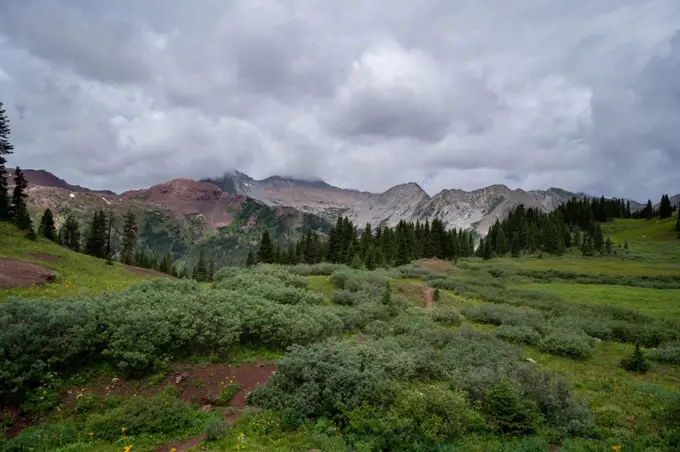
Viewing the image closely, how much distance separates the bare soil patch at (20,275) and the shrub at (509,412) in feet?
95.3

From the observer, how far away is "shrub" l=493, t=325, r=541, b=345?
2403cm

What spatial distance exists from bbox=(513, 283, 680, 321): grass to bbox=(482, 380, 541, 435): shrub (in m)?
28.3

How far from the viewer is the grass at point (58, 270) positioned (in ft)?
83.6

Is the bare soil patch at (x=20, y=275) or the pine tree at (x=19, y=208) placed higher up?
the pine tree at (x=19, y=208)

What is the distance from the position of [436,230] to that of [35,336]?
82.2 m

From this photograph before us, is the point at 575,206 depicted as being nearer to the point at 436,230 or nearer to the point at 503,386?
the point at 436,230

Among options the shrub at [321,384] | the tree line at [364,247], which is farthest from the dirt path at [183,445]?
the tree line at [364,247]

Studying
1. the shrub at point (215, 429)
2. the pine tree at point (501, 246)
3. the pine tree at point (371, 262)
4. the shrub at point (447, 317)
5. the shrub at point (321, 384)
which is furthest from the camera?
the pine tree at point (501, 246)

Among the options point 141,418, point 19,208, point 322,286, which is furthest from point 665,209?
point 19,208

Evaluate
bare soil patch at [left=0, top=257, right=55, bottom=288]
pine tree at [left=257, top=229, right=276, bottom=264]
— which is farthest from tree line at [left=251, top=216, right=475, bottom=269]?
bare soil patch at [left=0, top=257, right=55, bottom=288]

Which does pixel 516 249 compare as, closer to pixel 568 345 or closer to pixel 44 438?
pixel 568 345

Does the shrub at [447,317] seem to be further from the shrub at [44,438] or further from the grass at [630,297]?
the shrub at [44,438]

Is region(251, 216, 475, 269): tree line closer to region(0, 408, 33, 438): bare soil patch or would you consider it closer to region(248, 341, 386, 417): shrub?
region(248, 341, 386, 417): shrub

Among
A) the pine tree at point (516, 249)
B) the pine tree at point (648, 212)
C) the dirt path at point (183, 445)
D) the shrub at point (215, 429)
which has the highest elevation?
the pine tree at point (648, 212)
